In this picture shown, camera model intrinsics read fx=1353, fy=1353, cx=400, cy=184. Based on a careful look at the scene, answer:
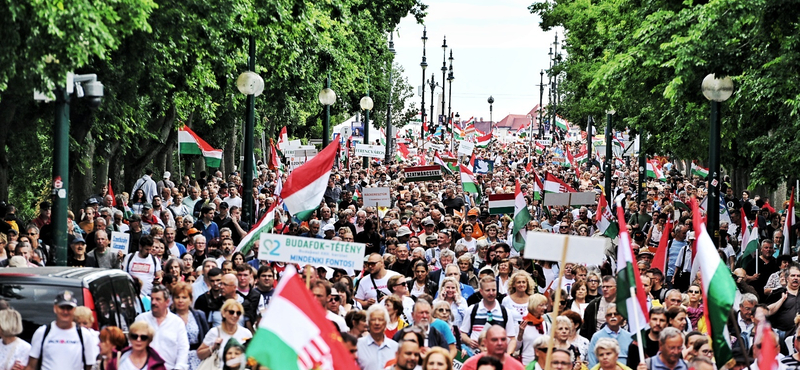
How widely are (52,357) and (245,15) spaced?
420 inches

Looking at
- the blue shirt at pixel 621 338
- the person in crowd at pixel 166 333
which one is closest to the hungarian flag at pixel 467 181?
the blue shirt at pixel 621 338

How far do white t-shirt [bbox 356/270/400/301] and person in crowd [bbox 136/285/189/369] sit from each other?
3564 millimetres

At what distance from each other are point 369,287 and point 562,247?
16.5 feet

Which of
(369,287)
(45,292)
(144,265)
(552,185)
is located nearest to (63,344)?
(45,292)

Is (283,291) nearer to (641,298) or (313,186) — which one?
(641,298)

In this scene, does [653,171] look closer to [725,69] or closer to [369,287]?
[725,69]

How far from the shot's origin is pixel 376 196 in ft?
76.2

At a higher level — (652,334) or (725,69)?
(725,69)

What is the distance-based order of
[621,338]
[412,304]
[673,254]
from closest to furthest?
1. [621,338]
2. [412,304]
3. [673,254]

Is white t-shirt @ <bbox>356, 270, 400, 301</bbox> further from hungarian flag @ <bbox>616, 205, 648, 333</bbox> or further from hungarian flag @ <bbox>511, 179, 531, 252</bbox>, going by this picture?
hungarian flag @ <bbox>511, 179, 531, 252</bbox>

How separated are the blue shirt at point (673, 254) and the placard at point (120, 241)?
7.66 metres

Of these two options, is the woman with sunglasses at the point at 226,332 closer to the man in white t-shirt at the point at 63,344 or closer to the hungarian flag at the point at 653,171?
the man in white t-shirt at the point at 63,344

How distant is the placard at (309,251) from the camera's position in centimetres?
1108

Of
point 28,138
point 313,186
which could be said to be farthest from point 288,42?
point 313,186
